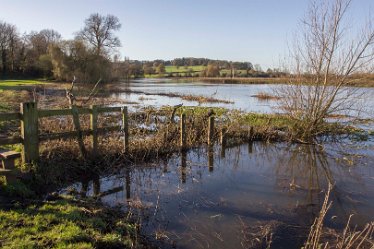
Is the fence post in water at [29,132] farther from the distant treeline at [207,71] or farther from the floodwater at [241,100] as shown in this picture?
the distant treeline at [207,71]

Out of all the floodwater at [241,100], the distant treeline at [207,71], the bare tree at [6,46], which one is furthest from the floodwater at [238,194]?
the distant treeline at [207,71]

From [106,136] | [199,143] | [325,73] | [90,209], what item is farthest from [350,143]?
[90,209]

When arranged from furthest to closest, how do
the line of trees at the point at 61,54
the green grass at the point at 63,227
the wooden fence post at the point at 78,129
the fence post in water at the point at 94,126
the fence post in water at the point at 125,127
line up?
the line of trees at the point at 61,54, the fence post in water at the point at 125,127, the fence post in water at the point at 94,126, the wooden fence post at the point at 78,129, the green grass at the point at 63,227

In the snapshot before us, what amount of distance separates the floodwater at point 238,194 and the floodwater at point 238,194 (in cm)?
2

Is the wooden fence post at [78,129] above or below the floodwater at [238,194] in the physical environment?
above

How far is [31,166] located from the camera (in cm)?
832

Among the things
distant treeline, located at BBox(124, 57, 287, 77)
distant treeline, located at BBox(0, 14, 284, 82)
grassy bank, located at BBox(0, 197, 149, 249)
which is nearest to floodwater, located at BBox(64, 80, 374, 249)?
grassy bank, located at BBox(0, 197, 149, 249)

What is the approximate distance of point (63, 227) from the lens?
18.7 feet

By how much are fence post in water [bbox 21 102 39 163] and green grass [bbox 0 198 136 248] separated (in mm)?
1981

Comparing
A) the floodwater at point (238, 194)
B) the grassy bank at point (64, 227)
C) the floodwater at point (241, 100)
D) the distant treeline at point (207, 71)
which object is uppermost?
the distant treeline at point (207, 71)

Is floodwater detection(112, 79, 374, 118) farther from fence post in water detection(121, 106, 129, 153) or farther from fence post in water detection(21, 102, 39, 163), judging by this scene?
fence post in water detection(21, 102, 39, 163)

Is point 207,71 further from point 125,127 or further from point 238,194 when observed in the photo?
point 238,194

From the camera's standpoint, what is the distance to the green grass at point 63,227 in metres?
5.18

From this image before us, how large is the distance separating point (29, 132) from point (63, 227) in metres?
3.51
